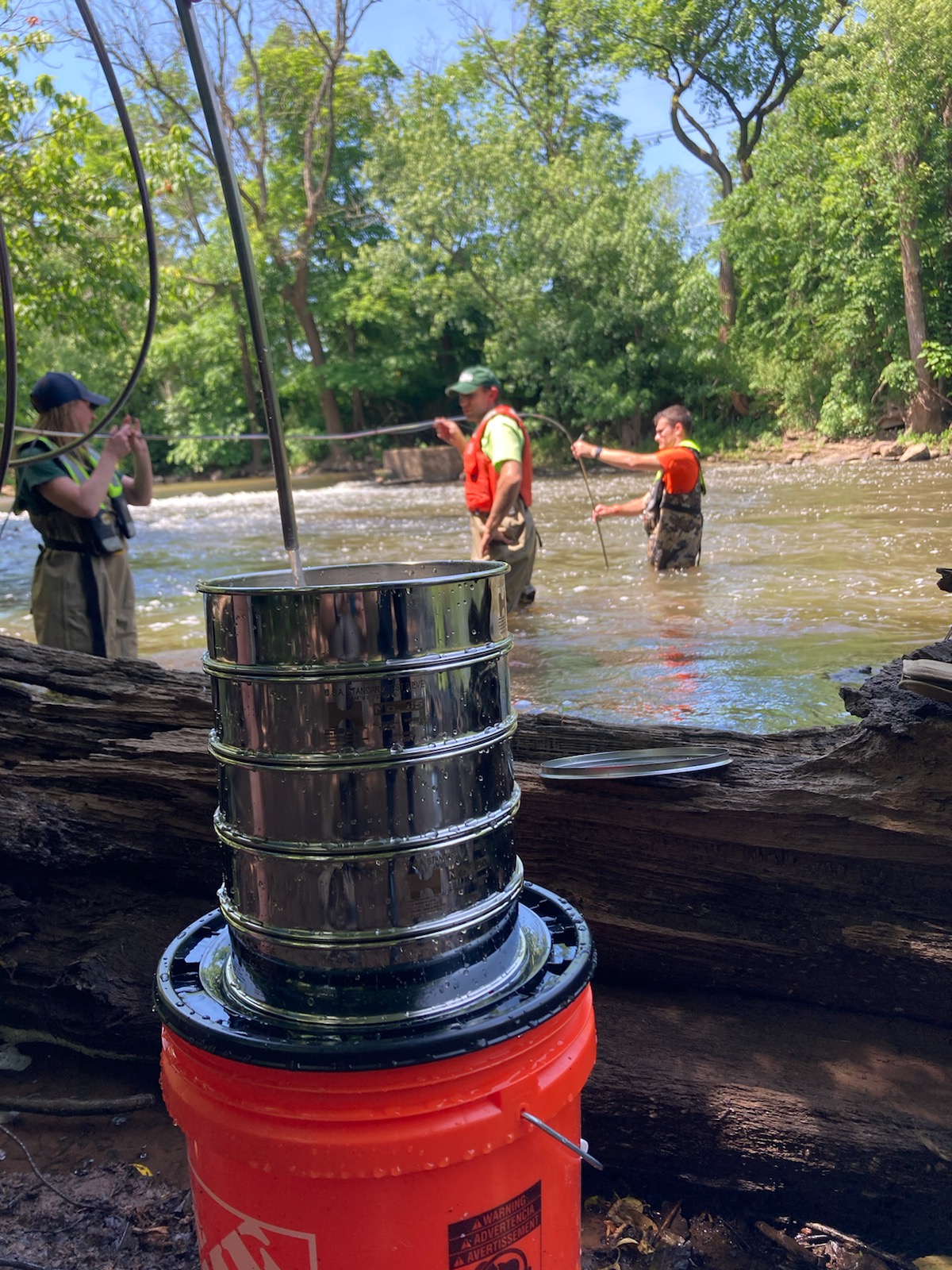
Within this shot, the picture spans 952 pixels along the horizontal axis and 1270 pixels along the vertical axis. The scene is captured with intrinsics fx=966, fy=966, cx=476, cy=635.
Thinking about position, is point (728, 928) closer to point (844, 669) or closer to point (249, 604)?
point (249, 604)

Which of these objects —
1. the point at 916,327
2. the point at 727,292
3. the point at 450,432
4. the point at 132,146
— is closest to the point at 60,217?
the point at 450,432

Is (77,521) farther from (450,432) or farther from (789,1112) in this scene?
(789,1112)

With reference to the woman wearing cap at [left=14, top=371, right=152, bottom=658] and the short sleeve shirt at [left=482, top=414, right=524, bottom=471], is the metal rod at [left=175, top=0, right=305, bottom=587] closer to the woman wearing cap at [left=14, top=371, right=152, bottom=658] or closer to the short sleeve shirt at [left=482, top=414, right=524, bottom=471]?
the woman wearing cap at [left=14, top=371, right=152, bottom=658]

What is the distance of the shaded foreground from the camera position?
2.27 meters

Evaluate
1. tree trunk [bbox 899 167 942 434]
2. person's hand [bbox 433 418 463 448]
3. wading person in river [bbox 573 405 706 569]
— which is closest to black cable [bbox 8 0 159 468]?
person's hand [bbox 433 418 463 448]

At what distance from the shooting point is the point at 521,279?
36.0m

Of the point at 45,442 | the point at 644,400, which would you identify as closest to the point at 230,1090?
the point at 45,442

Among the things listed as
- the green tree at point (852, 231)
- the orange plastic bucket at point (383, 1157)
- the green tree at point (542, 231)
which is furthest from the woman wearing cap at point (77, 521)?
the green tree at point (542, 231)

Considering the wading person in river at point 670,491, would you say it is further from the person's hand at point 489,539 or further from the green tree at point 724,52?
the green tree at point 724,52

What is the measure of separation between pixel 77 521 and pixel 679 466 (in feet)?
20.3

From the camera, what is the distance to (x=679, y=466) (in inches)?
382

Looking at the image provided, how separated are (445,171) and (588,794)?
39456 mm

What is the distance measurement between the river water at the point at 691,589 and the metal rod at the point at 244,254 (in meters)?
4.27

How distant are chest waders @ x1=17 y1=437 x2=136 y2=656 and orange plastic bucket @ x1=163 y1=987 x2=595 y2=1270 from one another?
13.7ft
